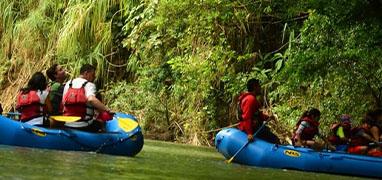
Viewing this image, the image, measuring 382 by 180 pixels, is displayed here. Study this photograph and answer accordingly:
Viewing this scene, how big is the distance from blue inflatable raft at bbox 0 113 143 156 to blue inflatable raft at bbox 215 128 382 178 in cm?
135

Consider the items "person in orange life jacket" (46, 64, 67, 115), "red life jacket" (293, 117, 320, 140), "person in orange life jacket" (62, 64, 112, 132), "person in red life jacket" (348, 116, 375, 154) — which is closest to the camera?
"person in orange life jacket" (62, 64, 112, 132)

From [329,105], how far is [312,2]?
88.8 inches

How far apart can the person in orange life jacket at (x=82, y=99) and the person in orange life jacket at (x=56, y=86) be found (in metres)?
0.20

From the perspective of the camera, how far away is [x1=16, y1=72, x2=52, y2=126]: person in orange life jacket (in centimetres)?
759

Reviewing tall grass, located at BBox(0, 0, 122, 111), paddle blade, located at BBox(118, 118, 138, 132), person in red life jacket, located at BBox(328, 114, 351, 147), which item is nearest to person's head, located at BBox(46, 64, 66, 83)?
paddle blade, located at BBox(118, 118, 138, 132)

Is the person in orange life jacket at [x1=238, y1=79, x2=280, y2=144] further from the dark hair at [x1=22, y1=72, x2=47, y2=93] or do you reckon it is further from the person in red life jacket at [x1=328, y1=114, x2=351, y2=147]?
the dark hair at [x1=22, y1=72, x2=47, y2=93]

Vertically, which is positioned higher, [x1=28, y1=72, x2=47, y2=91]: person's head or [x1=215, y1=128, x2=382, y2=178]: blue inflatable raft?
[x1=28, y1=72, x2=47, y2=91]: person's head

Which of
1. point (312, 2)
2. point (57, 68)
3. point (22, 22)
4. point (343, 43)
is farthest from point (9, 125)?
point (22, 22)

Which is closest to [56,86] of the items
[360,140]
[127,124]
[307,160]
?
[127,124]

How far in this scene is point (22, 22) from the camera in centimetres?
1620

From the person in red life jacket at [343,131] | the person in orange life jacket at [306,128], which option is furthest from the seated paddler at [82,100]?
the person in red life jacket at [343,131]

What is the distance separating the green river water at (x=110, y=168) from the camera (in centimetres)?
506

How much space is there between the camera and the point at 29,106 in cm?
764

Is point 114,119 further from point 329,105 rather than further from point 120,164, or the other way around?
point 329,105
